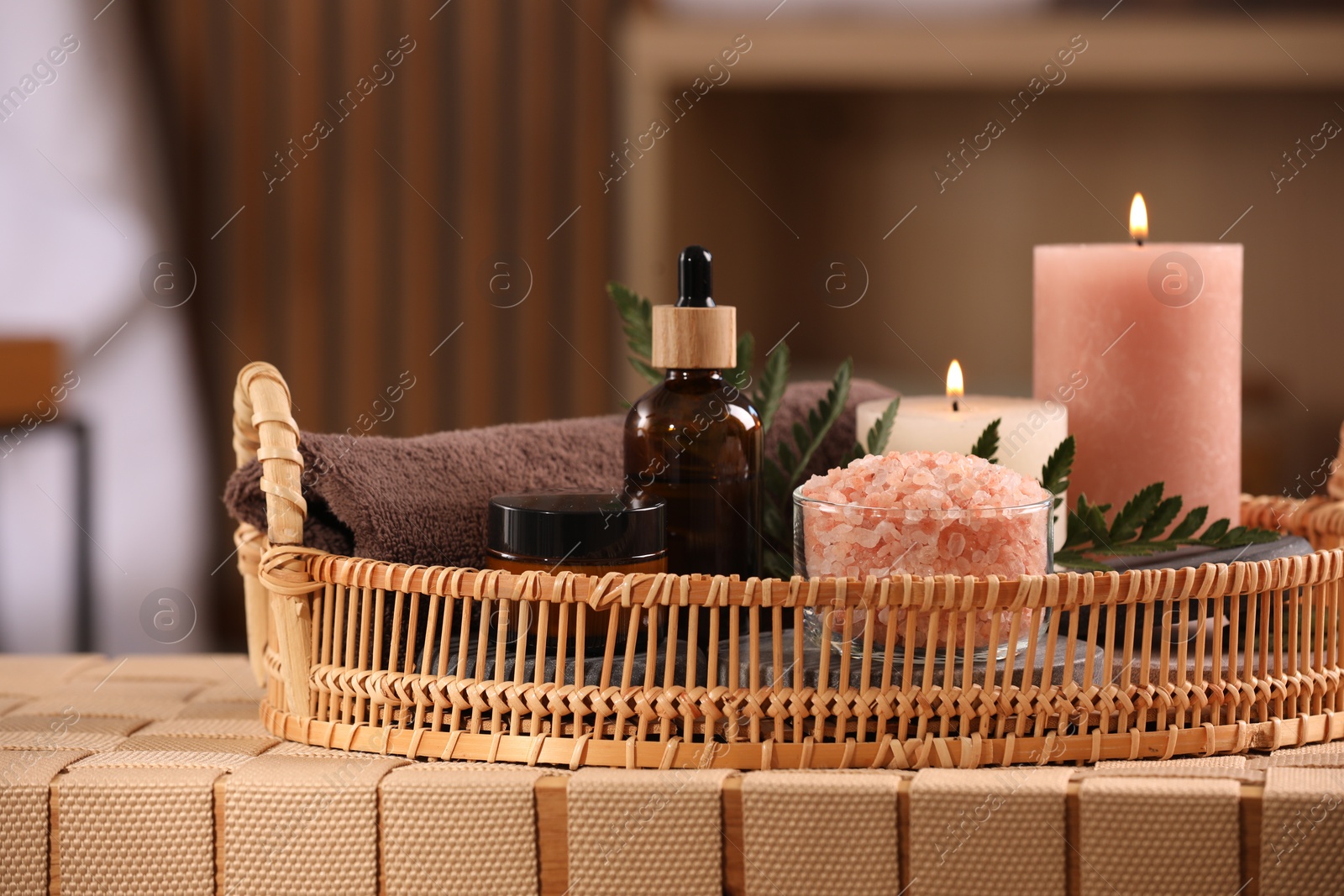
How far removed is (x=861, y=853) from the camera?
373mm

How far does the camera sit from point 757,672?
39cm

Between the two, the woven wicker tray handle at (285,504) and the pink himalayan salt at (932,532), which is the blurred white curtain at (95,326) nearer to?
the woven wicker tray handle at (285,504)

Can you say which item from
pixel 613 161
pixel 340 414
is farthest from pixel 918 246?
pixel 340 414

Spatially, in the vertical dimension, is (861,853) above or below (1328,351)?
below

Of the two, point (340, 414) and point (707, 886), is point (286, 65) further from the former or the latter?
point (707, 886)

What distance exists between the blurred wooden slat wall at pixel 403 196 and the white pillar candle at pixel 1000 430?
1.06 metres

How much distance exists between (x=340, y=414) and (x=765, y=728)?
4.34ft

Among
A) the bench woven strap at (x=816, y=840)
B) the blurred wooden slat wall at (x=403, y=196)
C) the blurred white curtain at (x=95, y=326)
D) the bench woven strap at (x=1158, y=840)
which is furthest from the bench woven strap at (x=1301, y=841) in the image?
the blurred white curtain at (x=95, y=326)

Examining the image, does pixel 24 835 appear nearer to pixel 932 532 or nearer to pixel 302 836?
pixel 302 836

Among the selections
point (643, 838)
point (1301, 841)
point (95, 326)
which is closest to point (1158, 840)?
point (1301, 841)

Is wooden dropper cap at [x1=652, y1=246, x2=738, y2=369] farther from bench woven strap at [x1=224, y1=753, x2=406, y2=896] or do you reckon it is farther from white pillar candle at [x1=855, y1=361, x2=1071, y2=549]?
bench woven strap at [x1=224, y1=753, x2=406, y2=896]

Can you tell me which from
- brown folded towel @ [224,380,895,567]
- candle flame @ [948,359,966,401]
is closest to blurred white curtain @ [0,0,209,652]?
brown folded towel @ [224,380,895,567]

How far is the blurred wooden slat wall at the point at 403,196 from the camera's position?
1581 millimetres

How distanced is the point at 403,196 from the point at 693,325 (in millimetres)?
1190
